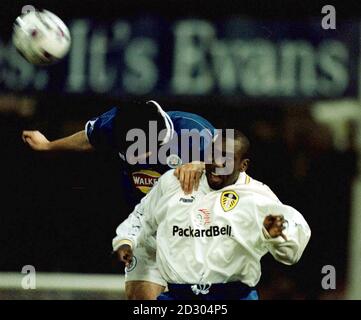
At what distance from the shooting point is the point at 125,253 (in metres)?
5.04

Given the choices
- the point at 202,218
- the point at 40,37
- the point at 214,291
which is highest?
the point at 40,37

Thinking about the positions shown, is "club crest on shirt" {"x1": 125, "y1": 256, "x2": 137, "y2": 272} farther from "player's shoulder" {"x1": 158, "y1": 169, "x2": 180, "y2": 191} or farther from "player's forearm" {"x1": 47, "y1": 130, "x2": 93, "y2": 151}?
"player's forearm" {"x1": 47, "y1": 130, "x2": 93, "y2": 151}

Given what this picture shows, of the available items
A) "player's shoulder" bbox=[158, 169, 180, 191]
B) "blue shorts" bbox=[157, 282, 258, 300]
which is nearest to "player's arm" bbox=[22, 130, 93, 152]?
"player's shoulder" bbox=[158, 169, 180, 191]

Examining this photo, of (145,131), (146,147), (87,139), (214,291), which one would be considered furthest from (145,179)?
(214,291)

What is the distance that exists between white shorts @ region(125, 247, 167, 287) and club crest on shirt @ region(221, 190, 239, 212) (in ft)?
2.09

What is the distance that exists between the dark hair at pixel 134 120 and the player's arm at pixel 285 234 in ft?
3.91

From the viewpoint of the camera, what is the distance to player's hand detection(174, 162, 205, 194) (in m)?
5.20

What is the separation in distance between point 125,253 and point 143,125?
98cm

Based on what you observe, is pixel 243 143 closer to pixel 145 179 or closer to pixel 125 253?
pixel 145 179

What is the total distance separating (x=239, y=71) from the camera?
5879 millimetres

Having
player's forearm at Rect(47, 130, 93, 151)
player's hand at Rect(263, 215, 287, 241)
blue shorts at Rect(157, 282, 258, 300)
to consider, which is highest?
player's forearm at Rect(47, 130, 93, 151)

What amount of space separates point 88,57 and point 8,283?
172 centimetres

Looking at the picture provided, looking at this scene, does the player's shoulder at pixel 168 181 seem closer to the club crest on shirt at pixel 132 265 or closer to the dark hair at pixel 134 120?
the dark hair at pixel 134 120

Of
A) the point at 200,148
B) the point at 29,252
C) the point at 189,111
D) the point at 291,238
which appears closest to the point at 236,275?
the point at 291,238
